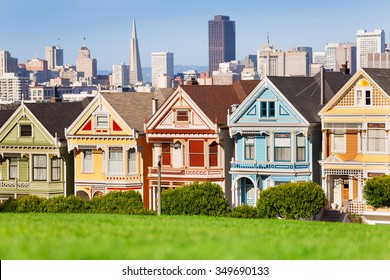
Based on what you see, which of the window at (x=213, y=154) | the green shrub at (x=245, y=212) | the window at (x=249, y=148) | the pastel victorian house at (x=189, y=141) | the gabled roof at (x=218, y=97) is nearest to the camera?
the green shrub at (x=245, y=212)

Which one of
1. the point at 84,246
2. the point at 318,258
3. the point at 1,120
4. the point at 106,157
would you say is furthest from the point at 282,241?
the point at 1,120

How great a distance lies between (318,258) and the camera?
2183cm

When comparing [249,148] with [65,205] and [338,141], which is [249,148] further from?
[65,205]

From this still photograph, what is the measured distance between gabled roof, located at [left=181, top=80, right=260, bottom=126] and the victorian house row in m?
0.06

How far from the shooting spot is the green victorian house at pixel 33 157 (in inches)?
2105

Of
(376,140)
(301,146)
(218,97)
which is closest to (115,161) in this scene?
(218,97)

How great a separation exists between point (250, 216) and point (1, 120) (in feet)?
60.3

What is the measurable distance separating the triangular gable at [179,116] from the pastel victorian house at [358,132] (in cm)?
558

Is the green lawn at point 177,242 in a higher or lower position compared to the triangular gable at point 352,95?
lower

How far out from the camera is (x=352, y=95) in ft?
157

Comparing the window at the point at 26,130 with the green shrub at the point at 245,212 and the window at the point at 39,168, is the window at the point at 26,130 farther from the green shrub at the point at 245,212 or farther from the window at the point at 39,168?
the green shrub at the point at 245,212

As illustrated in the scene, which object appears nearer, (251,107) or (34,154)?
(251,107)

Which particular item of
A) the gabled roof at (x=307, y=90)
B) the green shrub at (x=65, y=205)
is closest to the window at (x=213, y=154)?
the gabled roof at (x=307, y=90)

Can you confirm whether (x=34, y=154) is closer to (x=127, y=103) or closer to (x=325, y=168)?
(x=127, y=103)
